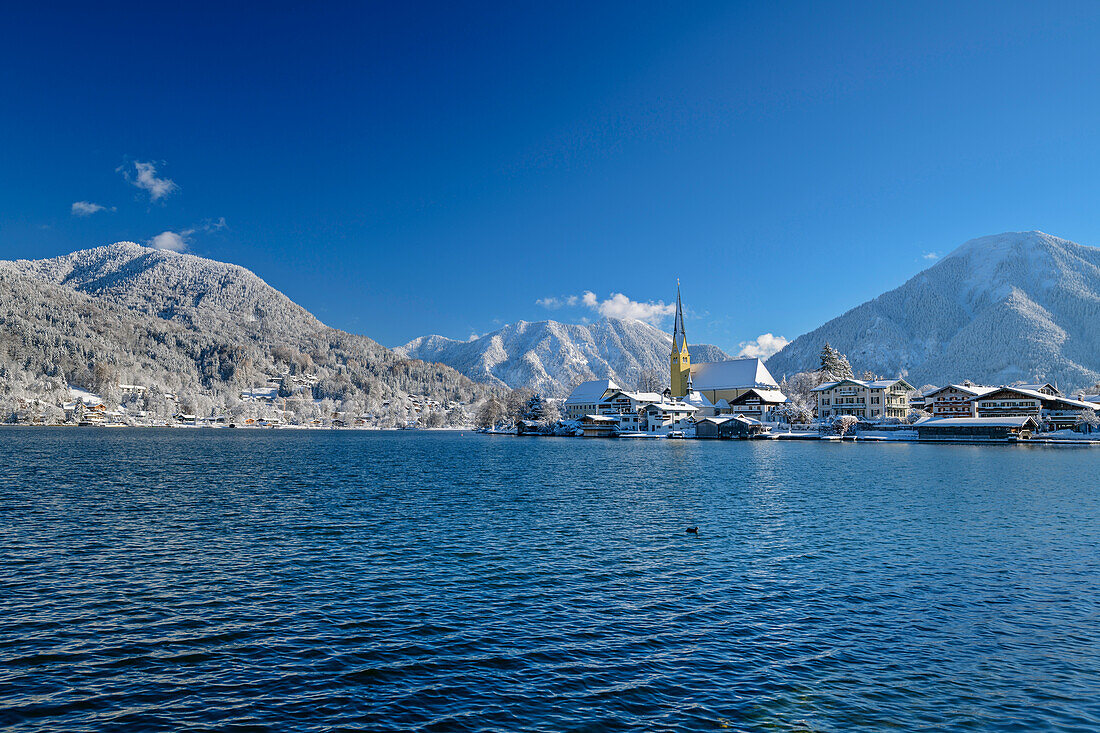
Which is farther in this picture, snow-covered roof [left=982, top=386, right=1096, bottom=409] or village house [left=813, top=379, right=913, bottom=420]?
village house [left=813, top=379, right=913, bottom=420]

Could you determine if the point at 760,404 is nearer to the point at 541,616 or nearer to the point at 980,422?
the point at 980,422

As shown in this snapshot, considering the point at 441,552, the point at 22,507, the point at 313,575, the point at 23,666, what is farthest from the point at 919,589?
the point at 22,507

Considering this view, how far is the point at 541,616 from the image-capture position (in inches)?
782

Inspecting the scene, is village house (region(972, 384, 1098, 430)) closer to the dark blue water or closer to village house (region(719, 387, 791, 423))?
village house (region(719, 387, 791, 423))

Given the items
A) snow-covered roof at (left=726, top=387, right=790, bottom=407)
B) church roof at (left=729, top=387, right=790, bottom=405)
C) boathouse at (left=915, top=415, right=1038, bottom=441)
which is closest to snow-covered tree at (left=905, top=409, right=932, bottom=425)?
boathouse at (left=915, top=415, right=1038, bottom=441)

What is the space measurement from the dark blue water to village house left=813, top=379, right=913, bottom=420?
462ft

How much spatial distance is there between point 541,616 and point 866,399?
17911 cm

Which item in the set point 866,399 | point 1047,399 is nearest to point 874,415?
point 866,399

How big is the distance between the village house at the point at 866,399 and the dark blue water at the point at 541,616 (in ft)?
462

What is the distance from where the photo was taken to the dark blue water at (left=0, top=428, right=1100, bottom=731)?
44.9 feet

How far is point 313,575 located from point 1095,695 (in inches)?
978

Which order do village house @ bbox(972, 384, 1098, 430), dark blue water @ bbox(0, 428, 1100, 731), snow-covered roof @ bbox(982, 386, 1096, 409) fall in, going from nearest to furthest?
dark blue water @ bbox(0, 428, 1100, 731), snow-covered roof @ bbox(982, 386, 1096, 409), village house @ bbox(972, 384, 1098, 430)

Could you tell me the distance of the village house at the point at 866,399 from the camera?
171 meters

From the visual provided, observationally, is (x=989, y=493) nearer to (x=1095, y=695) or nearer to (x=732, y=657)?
(x=1095, y=695)
